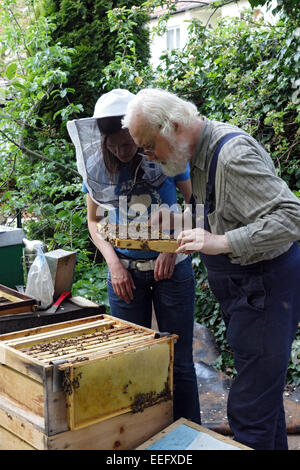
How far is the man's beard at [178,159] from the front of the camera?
5.68 ft

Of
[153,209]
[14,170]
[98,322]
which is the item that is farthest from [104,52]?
[98,322]

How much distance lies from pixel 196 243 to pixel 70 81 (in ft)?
12.6

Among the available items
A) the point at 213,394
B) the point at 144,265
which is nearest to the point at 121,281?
the point at 144,265

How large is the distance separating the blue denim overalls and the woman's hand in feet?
1.60

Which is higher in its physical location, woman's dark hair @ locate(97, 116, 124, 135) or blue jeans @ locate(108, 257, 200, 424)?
woman's dark hair @ locate(97, 116, 124, 135)

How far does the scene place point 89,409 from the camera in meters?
1.56

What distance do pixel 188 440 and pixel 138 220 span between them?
97cm

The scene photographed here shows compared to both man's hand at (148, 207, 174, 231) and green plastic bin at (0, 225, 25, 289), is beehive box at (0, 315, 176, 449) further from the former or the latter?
green plastic bin at (0, 225, 25, 289)

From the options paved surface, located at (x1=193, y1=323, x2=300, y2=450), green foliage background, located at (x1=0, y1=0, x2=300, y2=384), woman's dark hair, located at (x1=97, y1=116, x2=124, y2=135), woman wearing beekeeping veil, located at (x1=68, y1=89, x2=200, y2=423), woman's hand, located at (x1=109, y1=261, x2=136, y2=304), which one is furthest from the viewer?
green foliage background, located at (x1=0, y1=0, x2=300, y2=384)

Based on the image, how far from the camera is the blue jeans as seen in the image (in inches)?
87.4

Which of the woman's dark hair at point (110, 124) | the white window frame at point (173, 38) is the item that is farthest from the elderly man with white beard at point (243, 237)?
the white window frame at point (173, 38)

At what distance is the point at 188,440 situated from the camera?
1644 millimetres

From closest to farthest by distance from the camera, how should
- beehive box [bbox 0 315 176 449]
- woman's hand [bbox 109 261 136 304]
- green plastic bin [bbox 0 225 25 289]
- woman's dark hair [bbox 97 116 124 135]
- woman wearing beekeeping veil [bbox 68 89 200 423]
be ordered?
beehive box [bbox 0 315 176 449]
woman's dark hair [bbox 97 116 124 135]
woman wearing beekeeping veil [bbox 68 89 200 423]
woman's hand [bbox 109 261 136 304]
green plastic bin [bbox 0 225 25 289]

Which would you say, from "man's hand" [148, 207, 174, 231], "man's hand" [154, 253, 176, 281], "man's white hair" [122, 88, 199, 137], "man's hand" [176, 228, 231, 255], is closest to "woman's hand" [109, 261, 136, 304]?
"man's hand" [154, 253, 176, 281]
